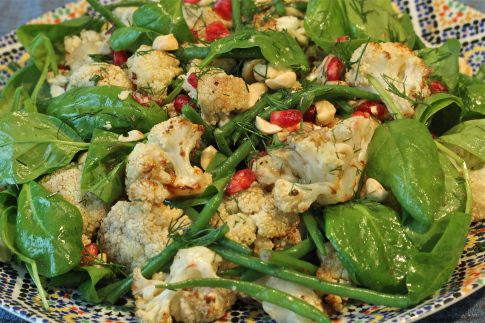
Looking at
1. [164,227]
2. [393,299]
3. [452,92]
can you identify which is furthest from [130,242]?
[452,92]

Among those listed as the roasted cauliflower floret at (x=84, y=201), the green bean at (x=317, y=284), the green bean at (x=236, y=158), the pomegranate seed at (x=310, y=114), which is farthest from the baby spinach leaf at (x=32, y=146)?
the pomegranate seed at (x=310, y=114)

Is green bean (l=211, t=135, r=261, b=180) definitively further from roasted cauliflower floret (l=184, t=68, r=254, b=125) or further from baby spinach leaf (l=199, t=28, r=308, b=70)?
baby spinach leaf (l=199, t=28, r=308, b=70)

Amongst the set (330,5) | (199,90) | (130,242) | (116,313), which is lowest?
(116,313)

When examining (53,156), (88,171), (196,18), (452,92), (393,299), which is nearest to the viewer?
(393,299)

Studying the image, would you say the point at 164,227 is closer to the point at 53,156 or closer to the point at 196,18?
the point at 53,156

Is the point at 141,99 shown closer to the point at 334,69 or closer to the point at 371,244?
the point at 334,69

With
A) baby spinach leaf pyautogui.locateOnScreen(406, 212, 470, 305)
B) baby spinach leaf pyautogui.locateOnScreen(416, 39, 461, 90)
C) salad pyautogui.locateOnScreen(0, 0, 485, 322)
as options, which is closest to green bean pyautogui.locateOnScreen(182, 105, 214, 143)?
salad pyautogui.locateOnScreen(0, 0, 485, 322)

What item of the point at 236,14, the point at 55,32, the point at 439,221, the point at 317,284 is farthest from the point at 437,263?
the point at 55,32

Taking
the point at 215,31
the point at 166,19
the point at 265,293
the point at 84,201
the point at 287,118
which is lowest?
the point at 265,293

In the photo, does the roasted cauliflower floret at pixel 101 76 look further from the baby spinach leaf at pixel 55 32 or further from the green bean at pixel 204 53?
the baby spinach leaf at pixel 55 32
